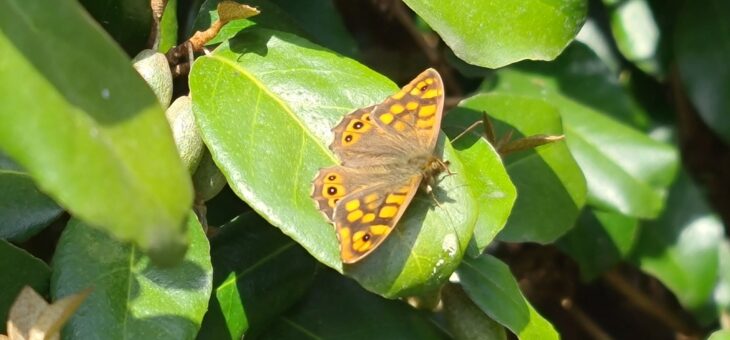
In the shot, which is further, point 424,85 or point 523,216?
point 523,216

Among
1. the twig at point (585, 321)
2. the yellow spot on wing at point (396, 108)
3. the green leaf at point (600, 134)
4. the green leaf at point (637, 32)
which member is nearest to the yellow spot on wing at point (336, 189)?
Answer: the yellow spot on wing at point (396, 108)

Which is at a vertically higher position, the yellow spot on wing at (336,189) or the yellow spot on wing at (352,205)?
the yellow spot on wing at (336,189)

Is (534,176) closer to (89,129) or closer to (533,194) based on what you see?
(533,194)

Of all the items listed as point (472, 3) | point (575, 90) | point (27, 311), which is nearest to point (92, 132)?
point (27, 311)

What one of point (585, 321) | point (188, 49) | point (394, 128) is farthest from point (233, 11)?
point (585, 321)

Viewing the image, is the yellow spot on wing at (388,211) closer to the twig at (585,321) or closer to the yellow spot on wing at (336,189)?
the yellow spot on wing at (336,189)

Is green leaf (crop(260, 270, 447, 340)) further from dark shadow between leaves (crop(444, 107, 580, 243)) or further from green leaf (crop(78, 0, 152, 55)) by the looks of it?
green leaf (crop(78, 0, 152, 55))

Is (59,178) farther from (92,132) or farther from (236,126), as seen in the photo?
(236,126)
